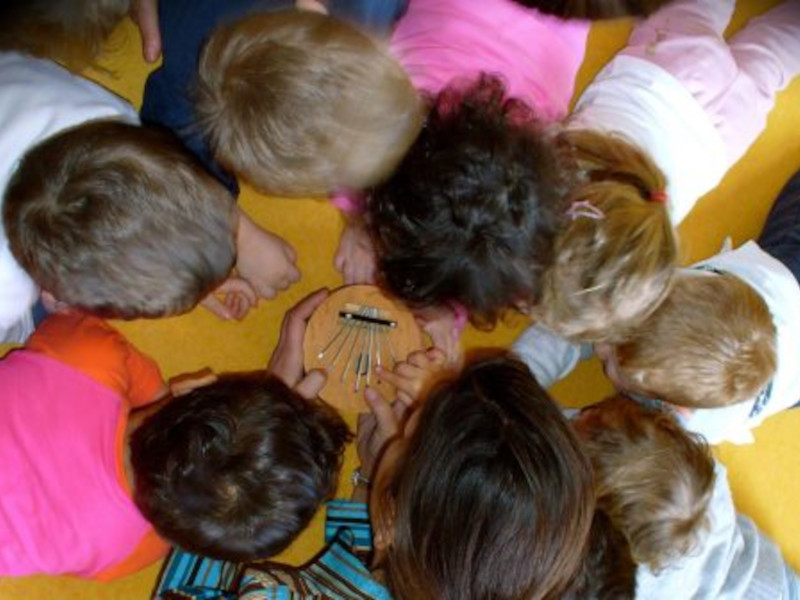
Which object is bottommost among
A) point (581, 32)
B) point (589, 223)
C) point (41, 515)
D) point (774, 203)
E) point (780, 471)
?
point (780, 471)

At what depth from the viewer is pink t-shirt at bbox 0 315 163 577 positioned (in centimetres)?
85

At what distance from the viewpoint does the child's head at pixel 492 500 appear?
2.53 ft

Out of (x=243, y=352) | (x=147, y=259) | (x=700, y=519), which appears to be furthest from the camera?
(x=243, y=352)

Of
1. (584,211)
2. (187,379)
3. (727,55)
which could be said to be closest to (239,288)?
(187,379)

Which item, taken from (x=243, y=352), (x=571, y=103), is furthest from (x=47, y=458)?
(x=571, y=103)

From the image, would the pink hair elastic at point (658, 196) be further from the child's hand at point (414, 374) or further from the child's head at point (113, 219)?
the child's head at point (113, 219)

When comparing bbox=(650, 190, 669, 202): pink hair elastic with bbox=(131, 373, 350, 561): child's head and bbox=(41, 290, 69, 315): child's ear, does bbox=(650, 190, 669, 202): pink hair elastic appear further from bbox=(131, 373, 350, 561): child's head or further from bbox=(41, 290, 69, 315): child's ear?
bbox=(41, 290, 69, 315): child's ear

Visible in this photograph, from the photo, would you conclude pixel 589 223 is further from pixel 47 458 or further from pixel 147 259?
pixel 47 458

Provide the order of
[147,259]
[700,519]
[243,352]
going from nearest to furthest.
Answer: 1. [147,259]
2. [700,519]
3. [243,352]

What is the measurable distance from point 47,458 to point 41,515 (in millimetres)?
64

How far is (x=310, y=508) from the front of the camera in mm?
854

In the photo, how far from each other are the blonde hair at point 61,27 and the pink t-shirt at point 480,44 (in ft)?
1.16

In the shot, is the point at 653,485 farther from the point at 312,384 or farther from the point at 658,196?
the point at 312,384

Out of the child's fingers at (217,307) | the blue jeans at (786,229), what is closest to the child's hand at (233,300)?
the child's fingers at (217,307)
